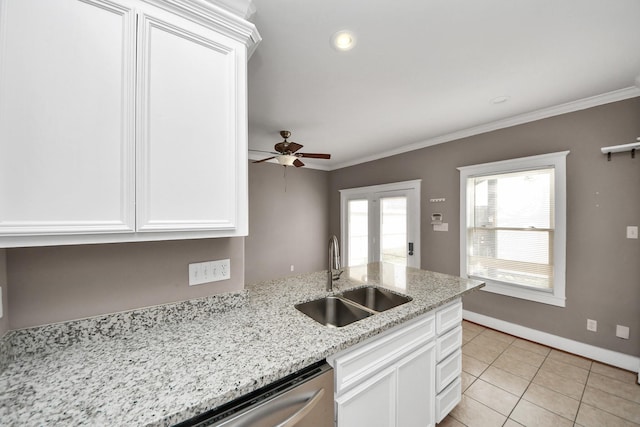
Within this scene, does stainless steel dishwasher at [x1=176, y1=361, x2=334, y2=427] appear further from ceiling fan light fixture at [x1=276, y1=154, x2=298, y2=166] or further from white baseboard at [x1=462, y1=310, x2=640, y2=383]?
white baseboard at [x1=462, y1=310, x2=640, y2=383]

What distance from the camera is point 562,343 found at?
2625mm

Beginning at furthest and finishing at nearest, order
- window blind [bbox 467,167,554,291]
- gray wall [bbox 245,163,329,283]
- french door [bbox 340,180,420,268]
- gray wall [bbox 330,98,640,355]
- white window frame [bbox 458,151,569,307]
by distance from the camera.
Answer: gray wall [bbox 245,163,329,283]
french door [bbox 340,180,420,268]
window blind [bbox 467,167,554,291]
white window frame [bbox 458,151,569,307]
gray wall [bbox 330,98,640,355]

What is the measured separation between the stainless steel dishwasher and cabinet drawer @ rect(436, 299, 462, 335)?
901mm

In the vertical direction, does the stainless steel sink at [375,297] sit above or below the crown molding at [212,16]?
below

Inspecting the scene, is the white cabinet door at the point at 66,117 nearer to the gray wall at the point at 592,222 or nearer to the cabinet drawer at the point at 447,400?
the cabinet drawer at the point at 447,400

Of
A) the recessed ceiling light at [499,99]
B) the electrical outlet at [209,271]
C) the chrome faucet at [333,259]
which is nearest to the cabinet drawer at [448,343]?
the chrome faucet at [333,259]

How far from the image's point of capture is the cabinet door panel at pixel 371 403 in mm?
1062

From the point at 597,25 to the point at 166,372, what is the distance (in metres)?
2.90

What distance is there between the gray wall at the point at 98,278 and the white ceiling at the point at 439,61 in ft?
4.72

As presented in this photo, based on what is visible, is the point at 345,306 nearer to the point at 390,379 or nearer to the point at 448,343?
the point at 390,379

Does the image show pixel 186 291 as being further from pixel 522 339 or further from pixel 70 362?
pixel 522 339

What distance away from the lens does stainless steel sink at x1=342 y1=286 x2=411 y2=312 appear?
5.59 feet

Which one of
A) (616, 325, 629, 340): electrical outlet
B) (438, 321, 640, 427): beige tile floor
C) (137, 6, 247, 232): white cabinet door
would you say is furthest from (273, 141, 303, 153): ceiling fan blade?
(616, 325, 629, 340): electrical outlet

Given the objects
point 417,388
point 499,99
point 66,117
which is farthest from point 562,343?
point 66,117
